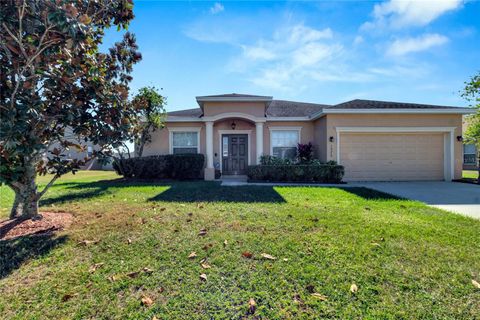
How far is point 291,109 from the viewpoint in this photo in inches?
596

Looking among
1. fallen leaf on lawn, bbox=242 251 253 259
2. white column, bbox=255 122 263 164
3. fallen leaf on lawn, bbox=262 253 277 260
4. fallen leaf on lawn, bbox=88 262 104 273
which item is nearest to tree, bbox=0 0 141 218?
fallen leaf on lawn, bbox=88 262 104 273

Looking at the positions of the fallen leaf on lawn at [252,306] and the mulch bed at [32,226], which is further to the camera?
the mulch bed at [32,226]

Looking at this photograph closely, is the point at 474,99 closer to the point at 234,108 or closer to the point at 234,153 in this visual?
the point at 234,108

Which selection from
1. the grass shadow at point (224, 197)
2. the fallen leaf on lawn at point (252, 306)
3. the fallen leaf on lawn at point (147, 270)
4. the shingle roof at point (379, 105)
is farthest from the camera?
the shingle roof at point (379, 105)

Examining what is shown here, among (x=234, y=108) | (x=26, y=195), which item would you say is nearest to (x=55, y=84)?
(x=26, y=195)

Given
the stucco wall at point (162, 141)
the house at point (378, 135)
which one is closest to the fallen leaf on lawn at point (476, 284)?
the house at point (378, 135)

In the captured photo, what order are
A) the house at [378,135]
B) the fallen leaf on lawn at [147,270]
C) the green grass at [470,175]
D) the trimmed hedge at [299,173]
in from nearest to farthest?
1. the fallen leaf on lawn at [147,270]
2. the trimmed hedge at [299,173]
3. the house at [378,135]
4. the green grass at [470,175]

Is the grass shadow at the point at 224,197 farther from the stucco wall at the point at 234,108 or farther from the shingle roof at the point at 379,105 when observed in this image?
the shingle roof at the point at 379,105

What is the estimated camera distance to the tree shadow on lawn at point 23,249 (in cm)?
294

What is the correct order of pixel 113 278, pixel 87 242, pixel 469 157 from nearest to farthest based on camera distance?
1. pixel 113 278
2. pixel 87 242
3. pixel 469 157

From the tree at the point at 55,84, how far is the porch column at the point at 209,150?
6.90m

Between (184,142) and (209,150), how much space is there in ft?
6.71

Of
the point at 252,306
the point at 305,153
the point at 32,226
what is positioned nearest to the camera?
the point at 252,306

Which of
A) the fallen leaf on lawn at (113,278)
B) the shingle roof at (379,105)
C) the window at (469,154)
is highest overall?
the shingle roof at (379,105)
